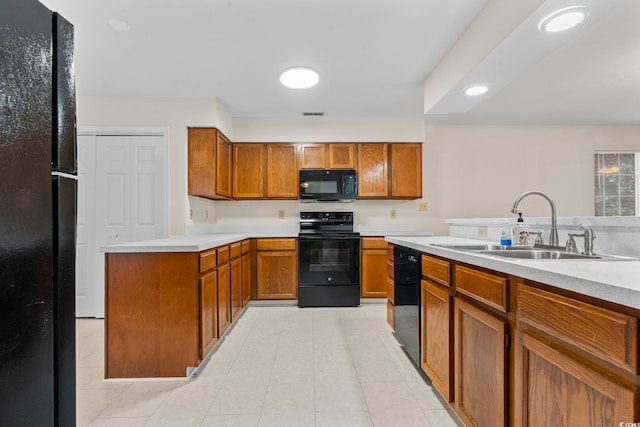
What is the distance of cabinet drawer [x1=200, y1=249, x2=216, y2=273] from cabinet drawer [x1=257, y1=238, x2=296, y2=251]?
131 centimetres

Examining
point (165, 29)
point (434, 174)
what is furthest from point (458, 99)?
point (165, 29)

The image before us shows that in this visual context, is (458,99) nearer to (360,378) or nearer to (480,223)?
(480,223)

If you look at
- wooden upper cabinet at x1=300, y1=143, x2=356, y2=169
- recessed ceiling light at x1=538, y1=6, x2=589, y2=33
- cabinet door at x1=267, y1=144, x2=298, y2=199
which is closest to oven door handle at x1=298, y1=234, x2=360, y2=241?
cabinet door at x1=267, y1=144, x2=298, y2=199

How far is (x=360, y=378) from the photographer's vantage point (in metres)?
2.01

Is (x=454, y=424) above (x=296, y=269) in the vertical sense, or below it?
below

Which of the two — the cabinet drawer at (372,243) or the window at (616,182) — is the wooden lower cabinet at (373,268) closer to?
the cabinet drawer at (372,243)

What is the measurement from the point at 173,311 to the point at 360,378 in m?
1.26

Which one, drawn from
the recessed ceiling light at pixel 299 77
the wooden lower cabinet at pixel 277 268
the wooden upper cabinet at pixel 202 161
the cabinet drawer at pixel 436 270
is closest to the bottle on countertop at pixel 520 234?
the cabinet drawer at pixel 436 270

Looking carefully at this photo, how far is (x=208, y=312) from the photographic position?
221cm

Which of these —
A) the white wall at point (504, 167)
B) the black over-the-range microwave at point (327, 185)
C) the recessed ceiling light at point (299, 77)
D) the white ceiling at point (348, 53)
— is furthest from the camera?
the white wall at point (504, 167)

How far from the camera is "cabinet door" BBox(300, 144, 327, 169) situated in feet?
12.9

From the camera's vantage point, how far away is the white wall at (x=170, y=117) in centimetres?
318

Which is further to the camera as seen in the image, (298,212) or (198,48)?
(298,212)

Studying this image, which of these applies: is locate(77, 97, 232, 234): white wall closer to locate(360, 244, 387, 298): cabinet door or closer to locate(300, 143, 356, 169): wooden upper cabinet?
locate(300, 143, 356, 169): wooden upper cabinet
